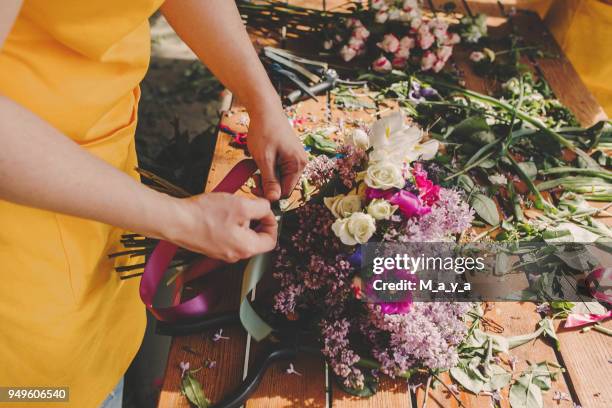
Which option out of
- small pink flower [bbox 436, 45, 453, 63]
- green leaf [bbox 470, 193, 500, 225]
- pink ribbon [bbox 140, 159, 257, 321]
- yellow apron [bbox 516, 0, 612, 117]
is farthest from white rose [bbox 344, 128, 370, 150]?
yellow apron [bbox 516, 0, 612, 117]

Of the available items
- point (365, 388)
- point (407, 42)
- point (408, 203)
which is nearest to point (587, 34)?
point (407, 42)

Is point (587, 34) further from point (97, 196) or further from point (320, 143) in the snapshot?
point (97, 196)

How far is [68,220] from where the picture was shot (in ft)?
Answer: 3.23

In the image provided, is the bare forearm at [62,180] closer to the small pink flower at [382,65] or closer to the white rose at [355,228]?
the white rose at [355,228]

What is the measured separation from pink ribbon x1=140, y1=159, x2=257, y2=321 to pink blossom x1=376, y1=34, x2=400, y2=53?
2.98 feet

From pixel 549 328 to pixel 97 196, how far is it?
104cm

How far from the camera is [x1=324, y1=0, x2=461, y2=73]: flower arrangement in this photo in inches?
71.7

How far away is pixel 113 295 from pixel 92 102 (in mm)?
468

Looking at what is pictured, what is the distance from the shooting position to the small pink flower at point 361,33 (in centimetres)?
182

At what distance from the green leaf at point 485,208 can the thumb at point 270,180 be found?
2.00 ft

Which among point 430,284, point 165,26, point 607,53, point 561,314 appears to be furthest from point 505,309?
point 165,26

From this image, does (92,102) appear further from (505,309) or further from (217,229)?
(505,309)

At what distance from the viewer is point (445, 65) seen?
196 cm

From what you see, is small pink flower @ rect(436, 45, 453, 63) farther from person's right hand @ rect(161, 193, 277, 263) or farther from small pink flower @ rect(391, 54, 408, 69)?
person's right hand @ rect(161, 193, 277, 263)
